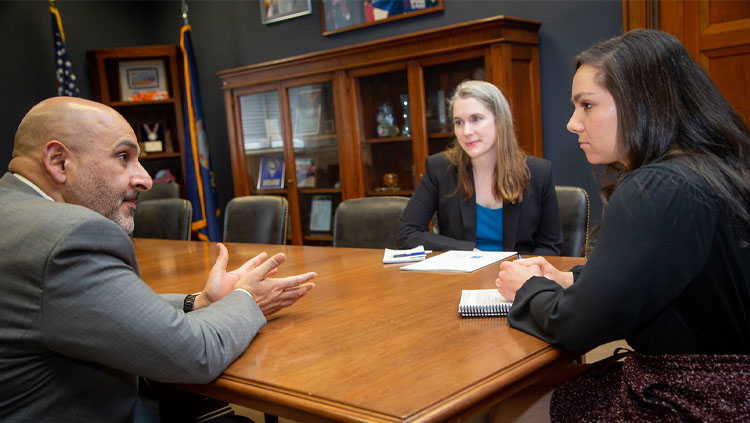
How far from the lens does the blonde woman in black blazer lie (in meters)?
2.67

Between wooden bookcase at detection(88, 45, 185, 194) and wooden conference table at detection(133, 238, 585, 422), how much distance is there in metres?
4.80

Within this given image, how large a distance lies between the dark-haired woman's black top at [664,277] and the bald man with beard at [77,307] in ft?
2.37

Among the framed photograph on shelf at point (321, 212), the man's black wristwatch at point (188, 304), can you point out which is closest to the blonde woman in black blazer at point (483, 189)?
the man's black wristwatch at point (188, 304)

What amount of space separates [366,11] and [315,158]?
4.17 ft

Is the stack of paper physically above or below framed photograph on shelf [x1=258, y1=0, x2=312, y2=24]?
below

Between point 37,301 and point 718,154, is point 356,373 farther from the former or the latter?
point 718,154

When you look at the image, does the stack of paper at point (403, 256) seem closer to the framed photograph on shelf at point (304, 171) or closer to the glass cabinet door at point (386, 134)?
the glass cabinet door at point (386, 134)

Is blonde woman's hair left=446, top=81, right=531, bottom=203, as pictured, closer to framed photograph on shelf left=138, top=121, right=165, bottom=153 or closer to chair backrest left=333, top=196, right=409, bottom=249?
chair backrest left=333, top=196, right=409, bottom=249

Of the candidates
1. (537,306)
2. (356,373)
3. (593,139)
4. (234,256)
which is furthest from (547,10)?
(356,373)

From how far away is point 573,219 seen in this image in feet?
8.80

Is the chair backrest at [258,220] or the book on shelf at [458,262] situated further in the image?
the chair backrest at [258,220]

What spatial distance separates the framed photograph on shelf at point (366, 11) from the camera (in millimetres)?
4754

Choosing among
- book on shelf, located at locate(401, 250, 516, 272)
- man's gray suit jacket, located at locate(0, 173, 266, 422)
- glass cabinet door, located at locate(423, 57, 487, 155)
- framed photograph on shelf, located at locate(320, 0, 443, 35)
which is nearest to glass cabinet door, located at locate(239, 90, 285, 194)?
framed photograph on shelf, located at locate(320, 0, 443, 35)

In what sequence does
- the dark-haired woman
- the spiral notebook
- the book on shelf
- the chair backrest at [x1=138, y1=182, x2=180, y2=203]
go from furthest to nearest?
the chair backrest at [x1=138, y1=182, x2=180, y2=203], the book on shelf, the spiral notebook, the dark-haired woman
